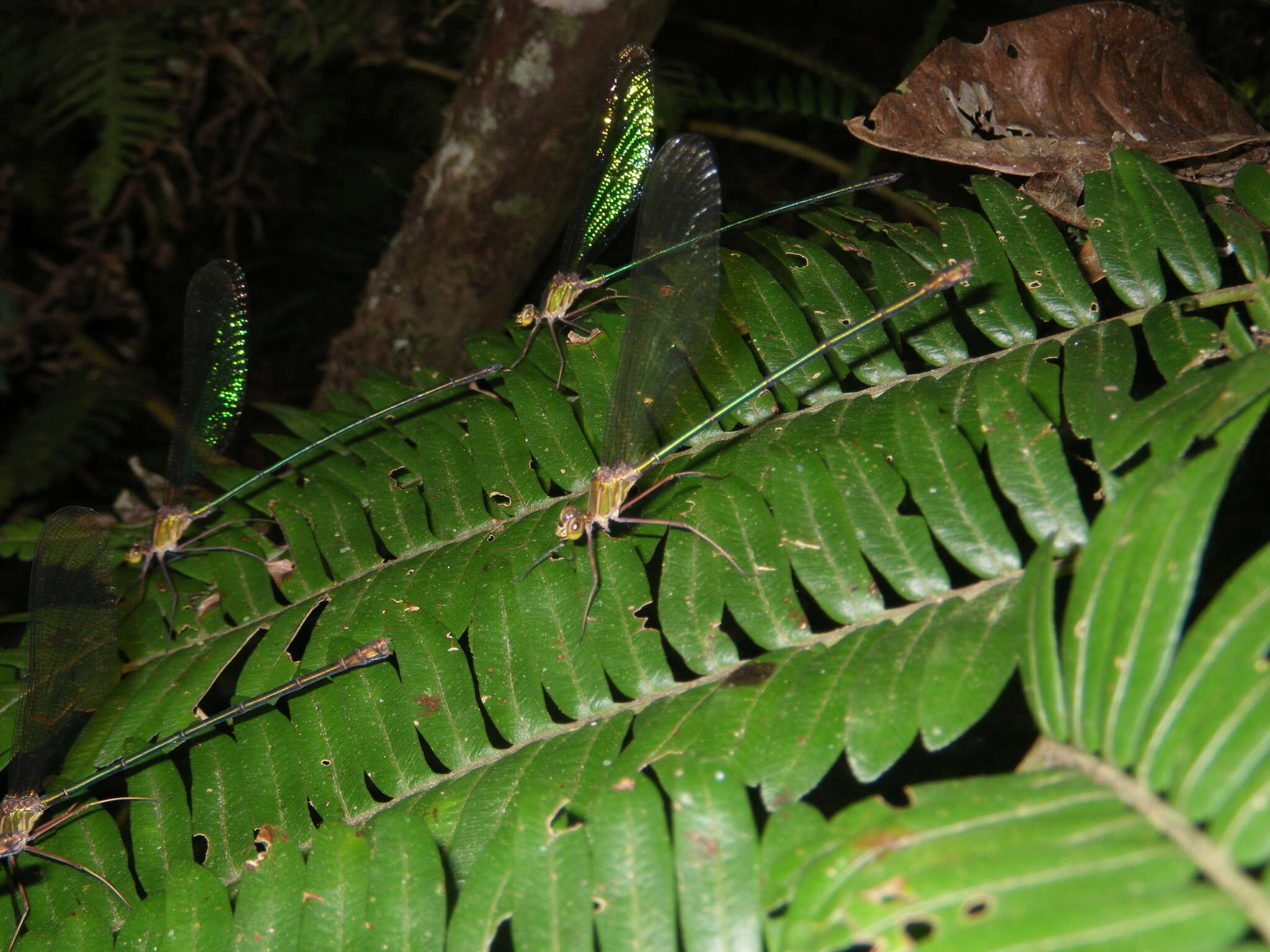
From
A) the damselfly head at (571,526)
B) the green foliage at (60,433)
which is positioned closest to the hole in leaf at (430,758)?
the damselfly head at (571,526)

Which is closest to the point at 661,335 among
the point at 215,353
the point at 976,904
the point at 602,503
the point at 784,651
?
the point at 602,503

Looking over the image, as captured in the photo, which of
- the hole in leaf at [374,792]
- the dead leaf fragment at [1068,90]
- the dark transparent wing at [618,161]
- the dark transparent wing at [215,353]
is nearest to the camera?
the hole in leaf at [374,792]

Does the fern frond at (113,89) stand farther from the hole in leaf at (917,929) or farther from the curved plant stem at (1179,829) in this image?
the curved plant stem at (1179,829)

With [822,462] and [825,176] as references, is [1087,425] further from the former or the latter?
[825,176]

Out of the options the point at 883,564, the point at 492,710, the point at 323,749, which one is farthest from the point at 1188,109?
the point at 323,749

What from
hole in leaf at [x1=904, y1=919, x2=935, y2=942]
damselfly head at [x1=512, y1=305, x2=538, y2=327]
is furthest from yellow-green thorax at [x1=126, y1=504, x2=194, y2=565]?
hole in leaf at [x1=904, y1=919, x2=935, y2=942]

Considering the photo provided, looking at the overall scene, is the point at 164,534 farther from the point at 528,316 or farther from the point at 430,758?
the point at 528,316

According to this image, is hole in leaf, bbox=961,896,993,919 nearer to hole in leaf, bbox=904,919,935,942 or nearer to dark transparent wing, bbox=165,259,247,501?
hole in leaf, bbox=904,919,935,942
